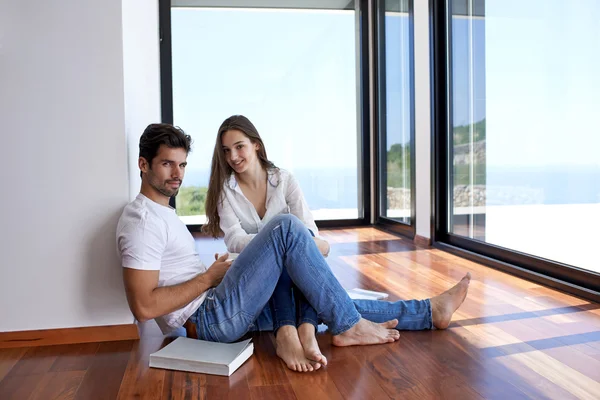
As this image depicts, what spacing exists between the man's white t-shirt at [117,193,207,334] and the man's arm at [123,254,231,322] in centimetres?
3

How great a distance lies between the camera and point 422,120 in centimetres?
442

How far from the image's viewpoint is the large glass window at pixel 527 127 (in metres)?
2.74

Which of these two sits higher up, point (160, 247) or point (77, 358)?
point (160, 247)

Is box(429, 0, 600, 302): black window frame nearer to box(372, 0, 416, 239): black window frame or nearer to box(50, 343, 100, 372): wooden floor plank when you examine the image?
box(372, 0, 416, 239): black window frame

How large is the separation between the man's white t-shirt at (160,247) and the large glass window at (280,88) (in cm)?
379

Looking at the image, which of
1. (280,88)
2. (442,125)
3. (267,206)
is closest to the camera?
(267,206)

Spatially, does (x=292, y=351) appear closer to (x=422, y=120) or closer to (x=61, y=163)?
(x=61, y=163)

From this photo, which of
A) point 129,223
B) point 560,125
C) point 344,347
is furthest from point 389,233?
point 129,223

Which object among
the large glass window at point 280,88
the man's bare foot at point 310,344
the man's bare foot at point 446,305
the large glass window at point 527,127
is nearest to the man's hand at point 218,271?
the man's bare foot at point 310,344

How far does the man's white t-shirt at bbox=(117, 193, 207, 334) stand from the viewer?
5.77ft

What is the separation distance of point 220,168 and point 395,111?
10.0ft

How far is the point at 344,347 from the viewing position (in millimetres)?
1946

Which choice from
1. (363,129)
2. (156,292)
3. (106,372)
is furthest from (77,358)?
(363,129)

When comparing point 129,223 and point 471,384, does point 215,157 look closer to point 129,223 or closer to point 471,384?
point 129,223
